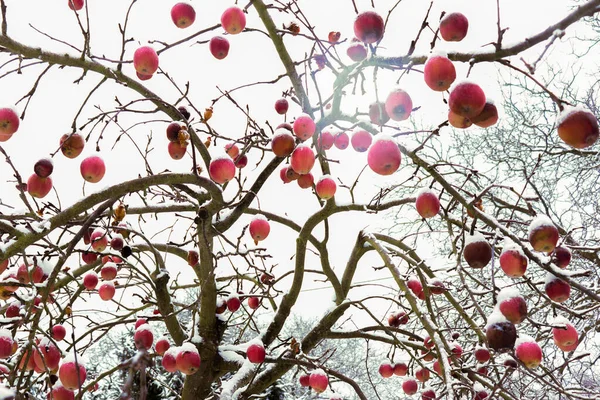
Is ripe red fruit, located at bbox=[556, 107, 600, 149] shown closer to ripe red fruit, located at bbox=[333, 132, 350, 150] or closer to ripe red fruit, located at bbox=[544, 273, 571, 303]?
ripe red fruit, located at bbox=[544, 273, 571, 303]

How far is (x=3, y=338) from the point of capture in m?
1.85

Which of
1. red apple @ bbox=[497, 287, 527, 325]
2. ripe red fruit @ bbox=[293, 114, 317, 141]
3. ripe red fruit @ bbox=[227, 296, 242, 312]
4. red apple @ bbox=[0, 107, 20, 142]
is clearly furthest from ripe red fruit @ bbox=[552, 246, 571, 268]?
red apple @ bbox=[0, 107, 20, 142]

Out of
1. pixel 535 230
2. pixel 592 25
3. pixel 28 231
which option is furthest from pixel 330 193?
pixel 592 25

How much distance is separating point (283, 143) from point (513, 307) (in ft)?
4.52

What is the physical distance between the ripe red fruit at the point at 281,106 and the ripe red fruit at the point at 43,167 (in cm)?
176

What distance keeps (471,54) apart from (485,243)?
75cm

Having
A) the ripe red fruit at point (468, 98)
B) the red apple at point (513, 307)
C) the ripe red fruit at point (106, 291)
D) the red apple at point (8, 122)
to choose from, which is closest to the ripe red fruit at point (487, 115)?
the ripe red fruit at point (468, 98)

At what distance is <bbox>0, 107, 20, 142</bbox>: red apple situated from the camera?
84.6 inches

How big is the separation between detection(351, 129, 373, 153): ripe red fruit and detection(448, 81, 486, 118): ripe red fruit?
1.13 meters

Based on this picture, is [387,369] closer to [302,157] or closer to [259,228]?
[259,228]

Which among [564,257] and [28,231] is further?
[564,257]

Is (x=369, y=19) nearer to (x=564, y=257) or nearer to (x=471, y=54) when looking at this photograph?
(x=471, y=54)

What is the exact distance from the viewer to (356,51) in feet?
9.30

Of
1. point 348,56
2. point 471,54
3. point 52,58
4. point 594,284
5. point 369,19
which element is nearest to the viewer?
point 471,54
